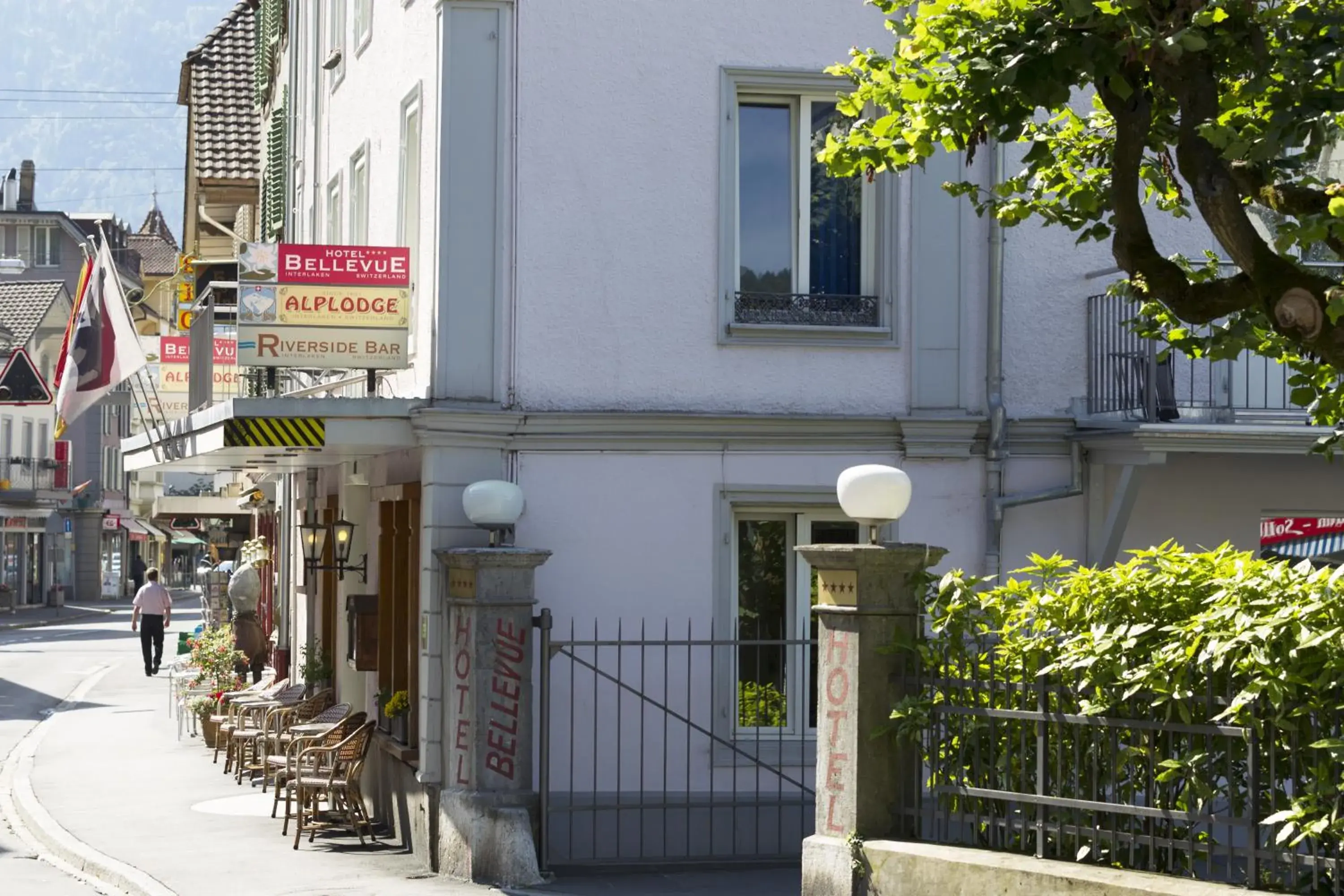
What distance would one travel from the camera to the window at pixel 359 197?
17328mm

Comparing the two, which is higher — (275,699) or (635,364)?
(635,364)

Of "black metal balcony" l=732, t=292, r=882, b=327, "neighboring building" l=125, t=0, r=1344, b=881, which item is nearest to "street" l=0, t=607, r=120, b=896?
"neighboring building" l=125, t=0, r=1344, b=881

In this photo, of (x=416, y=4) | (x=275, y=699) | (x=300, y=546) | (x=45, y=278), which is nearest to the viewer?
(x=416, y=4)

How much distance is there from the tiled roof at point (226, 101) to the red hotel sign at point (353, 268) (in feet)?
48.1

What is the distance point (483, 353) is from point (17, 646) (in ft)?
106

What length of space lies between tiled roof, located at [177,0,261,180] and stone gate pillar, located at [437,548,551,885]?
16410mm

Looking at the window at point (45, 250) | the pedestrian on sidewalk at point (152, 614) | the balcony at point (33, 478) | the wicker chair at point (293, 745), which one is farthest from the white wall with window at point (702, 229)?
the window at point (45, 250)

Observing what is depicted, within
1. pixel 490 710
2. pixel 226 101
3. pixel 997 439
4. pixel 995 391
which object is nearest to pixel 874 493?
pixel 490 710

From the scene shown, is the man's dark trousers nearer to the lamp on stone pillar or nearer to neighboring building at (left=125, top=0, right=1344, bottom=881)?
neighboring building at (left=125, top=0, right=1344, bottom=881)

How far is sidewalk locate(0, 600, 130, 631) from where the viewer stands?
55.2 metres

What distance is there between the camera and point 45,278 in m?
80.8

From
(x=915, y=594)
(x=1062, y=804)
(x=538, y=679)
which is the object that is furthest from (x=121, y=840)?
(x=1062, y=804)

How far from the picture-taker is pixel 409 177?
49.7ft

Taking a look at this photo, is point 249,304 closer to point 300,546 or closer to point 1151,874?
point 1151,874
